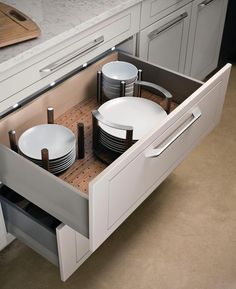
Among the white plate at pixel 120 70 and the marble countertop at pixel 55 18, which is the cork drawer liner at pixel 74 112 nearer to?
the white plate at pixel 120 70

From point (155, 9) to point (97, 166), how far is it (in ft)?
2.35

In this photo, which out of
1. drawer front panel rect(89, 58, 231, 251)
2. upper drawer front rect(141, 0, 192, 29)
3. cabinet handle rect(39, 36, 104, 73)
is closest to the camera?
drawer front panel rect(89, 58, 231, 251)

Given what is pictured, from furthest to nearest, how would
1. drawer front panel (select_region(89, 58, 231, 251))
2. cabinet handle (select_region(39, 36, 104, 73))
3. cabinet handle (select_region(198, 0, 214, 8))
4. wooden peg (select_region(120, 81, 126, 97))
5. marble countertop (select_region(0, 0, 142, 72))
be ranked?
1. cabinet handle (select_region(198, 0, 214, 8))
2. wooden peg (select_region(120, 81, 126, 97))
3. cabinet handle (select_region(39, 36, 104, 73))
4. marble countertop (select_region(0, 0, 142, 72))
5. drawer front panel (select_region(89, 58, 231, 251))

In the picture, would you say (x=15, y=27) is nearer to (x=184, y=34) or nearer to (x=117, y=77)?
(x=117, y=77)

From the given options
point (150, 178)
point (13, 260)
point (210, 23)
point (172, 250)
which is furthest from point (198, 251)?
point (210, 23)

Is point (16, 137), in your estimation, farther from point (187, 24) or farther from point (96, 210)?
point (187, 24)

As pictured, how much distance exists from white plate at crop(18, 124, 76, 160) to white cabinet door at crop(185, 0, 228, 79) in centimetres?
94

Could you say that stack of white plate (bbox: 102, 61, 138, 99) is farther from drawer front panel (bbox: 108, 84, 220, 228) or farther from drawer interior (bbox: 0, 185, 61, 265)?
drawer interior (bbox: 0, 185, 61, 265)

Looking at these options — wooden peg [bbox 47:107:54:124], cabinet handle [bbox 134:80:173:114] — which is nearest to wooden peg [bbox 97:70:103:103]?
cabinet handle [bbox 134:80:173:114]

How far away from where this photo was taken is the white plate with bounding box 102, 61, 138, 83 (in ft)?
5.56

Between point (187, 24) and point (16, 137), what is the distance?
0.99 metres

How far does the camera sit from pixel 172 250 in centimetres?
176

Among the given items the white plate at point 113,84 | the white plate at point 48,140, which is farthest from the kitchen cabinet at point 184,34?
the white plate at point 48,140

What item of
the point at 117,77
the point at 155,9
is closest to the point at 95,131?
the point at 117,77
